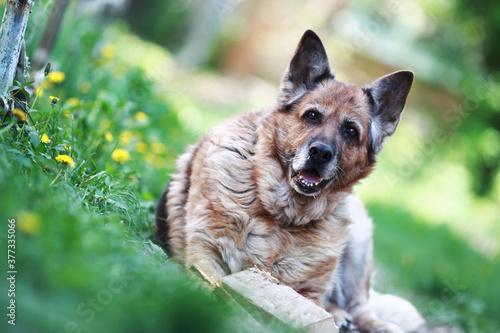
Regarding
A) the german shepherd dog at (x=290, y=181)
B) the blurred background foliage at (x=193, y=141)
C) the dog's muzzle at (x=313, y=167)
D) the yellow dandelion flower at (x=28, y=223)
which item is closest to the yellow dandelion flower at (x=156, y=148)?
the blurred background foliage at (x=193, y=141)

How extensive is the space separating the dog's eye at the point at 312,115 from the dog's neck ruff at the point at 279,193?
0.26 m

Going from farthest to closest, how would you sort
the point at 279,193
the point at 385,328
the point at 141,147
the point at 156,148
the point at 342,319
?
the point at 156,148, the point at 141,147, the point at 385,328, the point at 342,319, the point at 279,193

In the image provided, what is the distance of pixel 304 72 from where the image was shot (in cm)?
417

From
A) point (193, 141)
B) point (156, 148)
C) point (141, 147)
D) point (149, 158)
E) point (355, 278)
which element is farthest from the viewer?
point (193, 141)

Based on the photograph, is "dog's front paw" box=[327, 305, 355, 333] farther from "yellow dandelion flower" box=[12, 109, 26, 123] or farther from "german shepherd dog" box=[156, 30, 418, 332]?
"yellow dandelion flower" box=[12, 109, 26, 123]

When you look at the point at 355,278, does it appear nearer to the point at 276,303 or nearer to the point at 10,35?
the point at 276,303

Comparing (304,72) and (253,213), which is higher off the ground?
(304,72)

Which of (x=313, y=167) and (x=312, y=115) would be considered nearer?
(x=313, y=167)

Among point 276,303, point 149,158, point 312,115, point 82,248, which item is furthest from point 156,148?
point 82,248

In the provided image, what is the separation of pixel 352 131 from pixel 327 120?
0.24 m

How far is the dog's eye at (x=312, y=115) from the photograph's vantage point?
3924mm

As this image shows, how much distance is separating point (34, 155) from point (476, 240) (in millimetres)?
10338

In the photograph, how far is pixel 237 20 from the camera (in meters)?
22.2

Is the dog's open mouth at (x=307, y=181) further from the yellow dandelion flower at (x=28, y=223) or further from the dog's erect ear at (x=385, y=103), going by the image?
the yellow dandelion flower at (x=28, y=223)
